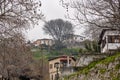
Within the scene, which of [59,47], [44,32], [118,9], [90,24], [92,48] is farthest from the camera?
[44,32]

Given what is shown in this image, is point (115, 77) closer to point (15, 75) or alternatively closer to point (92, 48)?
point (92, 48)

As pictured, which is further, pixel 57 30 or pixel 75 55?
pixel 57 30

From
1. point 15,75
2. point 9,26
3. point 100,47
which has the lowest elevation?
point 15,75

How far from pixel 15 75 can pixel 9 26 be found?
44932 millimetres

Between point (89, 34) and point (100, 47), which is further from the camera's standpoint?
point (100, 47)

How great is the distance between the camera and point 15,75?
6247cm

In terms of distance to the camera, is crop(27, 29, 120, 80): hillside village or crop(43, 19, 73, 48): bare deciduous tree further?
crop(43, 19, 73, 48): bare deciduous tree

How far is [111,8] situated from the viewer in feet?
58.5

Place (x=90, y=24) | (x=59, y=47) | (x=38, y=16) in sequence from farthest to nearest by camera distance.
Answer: (x=59, y=47) < (x=90, y=24) < (x=38, y=16)

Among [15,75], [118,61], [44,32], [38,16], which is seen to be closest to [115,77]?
[118,61]

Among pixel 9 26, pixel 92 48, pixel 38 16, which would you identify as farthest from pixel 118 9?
pixel 92 48

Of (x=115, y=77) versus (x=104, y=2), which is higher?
(x=104, y=2)

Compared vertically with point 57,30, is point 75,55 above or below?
below

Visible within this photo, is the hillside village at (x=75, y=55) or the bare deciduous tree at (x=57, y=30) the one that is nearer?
the hillside village at (x=75, y=55)
